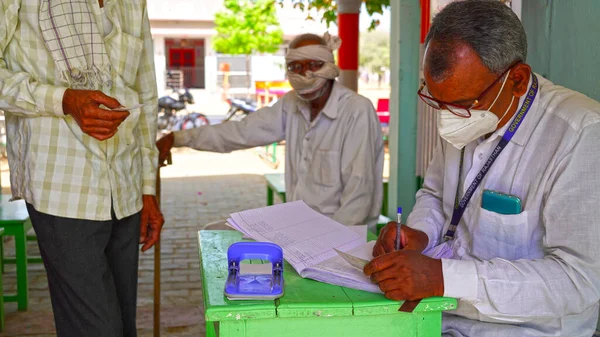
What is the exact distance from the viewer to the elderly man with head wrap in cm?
396

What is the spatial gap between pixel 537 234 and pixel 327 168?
214 cm

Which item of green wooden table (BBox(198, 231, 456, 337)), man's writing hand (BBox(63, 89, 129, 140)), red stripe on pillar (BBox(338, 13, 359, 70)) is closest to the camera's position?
green wooden table (BBox(198, 231, 456, 337))

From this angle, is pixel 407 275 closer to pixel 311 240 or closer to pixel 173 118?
pixel 311 240

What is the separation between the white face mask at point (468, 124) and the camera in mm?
1968

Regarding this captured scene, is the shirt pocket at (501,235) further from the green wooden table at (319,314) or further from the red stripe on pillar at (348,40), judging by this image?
the red stripe on pillar at (348,40)

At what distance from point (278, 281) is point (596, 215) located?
0.87 metres

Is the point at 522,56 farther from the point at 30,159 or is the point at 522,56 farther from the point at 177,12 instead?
the point at 177,12

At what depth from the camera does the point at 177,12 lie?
3145 centimetres

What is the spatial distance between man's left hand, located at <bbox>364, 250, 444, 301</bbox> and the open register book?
0.06m

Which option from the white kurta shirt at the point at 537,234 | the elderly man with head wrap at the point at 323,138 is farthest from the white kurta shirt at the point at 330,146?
the white kurta shirt at the point at 537,234

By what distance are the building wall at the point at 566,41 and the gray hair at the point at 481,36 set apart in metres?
0.75

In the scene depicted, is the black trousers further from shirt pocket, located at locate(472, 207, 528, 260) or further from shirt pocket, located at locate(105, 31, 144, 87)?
shirt pocket, located at locate(472, 207, 528, 260)

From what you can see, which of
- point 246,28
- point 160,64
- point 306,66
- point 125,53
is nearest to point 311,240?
point 125,53

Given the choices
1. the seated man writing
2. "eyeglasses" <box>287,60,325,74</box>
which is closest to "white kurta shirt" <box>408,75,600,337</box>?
the seated man writing
